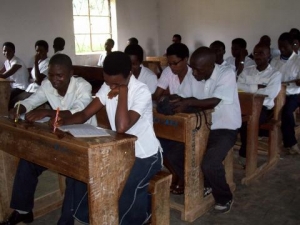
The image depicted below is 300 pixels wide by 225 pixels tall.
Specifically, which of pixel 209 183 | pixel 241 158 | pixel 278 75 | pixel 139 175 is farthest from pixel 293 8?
pixel 139 175

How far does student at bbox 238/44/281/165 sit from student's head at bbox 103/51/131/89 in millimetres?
1907

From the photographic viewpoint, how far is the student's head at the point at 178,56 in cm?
312

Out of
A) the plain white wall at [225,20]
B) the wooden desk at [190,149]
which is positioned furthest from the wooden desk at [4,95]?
the plain white wall at [225,20]

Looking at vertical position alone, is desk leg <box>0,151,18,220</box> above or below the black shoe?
above

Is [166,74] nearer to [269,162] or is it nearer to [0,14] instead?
[269,162]

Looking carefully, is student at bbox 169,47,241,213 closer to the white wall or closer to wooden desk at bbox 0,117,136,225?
wooden desk at bbox 0,117,136,225

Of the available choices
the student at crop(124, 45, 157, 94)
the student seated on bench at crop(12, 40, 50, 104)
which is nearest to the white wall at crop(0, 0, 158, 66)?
the student seated on bench at crop(12, 40, 50, 104)

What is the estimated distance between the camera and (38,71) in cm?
580

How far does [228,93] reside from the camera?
2.82 metres

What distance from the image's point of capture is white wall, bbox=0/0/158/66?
23.2 feet

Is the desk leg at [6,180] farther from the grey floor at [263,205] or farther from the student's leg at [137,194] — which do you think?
the student's leg at [137,194]

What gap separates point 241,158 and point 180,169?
1191 millimetres

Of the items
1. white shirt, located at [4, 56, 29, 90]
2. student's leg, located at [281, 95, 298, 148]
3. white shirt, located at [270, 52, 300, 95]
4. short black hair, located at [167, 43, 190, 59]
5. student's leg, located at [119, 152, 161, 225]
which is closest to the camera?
student's leg, located at [119, 152, 161, 225]

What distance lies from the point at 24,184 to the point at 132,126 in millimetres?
945
